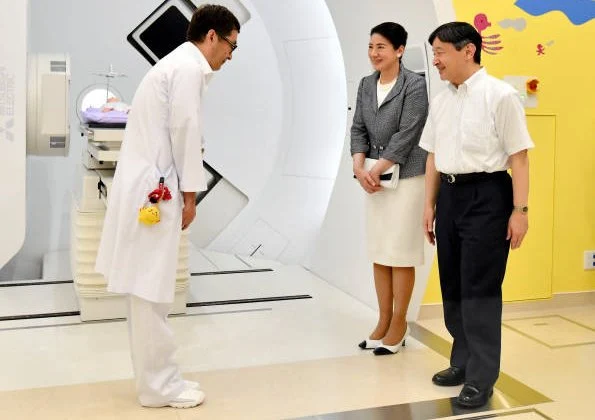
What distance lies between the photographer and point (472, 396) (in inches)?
105

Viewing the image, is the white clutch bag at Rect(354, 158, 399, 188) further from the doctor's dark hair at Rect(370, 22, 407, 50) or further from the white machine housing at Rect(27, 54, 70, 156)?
the white machine housing at Rect(27, 54, 70, 156)

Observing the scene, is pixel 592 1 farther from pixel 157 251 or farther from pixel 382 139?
pixel 157 251

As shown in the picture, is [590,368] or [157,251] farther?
[590,368]

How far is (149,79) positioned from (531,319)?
99.0 inches

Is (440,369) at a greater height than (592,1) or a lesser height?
lesser

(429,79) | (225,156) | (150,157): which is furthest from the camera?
(225,156)

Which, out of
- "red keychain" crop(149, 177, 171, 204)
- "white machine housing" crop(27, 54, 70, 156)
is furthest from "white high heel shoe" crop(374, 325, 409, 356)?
"white machine housing" crop(27, 54, 70, 156)

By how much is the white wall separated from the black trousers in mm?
960

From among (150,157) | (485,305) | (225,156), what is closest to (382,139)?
(485,305)

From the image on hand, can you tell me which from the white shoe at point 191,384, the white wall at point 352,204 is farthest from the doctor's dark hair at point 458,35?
A: the white shoe at point 191,384

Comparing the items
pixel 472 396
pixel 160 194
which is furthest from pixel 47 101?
pixel 472 396

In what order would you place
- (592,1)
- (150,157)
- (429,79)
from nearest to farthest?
(150,157) < (429,79) < (592,1)

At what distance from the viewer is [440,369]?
10.2 ft

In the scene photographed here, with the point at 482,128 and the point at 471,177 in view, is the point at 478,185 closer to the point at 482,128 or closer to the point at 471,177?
the point at 471,177
